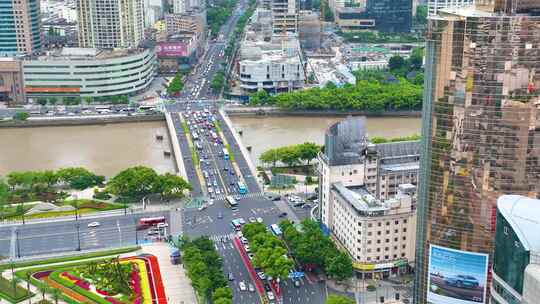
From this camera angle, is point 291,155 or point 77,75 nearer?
point 291,155

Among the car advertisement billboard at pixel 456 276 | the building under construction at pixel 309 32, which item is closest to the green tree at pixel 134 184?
the car advertisement billboard at pixel 456 276

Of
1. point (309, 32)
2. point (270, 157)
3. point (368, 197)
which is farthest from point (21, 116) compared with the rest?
point (309, 32)

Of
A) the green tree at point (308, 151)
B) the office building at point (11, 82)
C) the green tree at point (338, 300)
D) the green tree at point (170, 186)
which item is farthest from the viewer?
the office building at point (11, 82)

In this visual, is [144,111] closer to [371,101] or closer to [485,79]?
[371,101]

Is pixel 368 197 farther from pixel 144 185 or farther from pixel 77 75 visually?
pixel 77 75

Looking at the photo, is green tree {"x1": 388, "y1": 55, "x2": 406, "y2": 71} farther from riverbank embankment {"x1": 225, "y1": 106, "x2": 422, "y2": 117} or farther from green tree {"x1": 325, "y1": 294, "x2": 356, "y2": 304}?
green tree {"x1": 325, "y1": 294, "x2": 356, "y2": 304}

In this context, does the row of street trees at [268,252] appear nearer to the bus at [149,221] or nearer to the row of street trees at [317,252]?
the row of street trees at [317,252]
